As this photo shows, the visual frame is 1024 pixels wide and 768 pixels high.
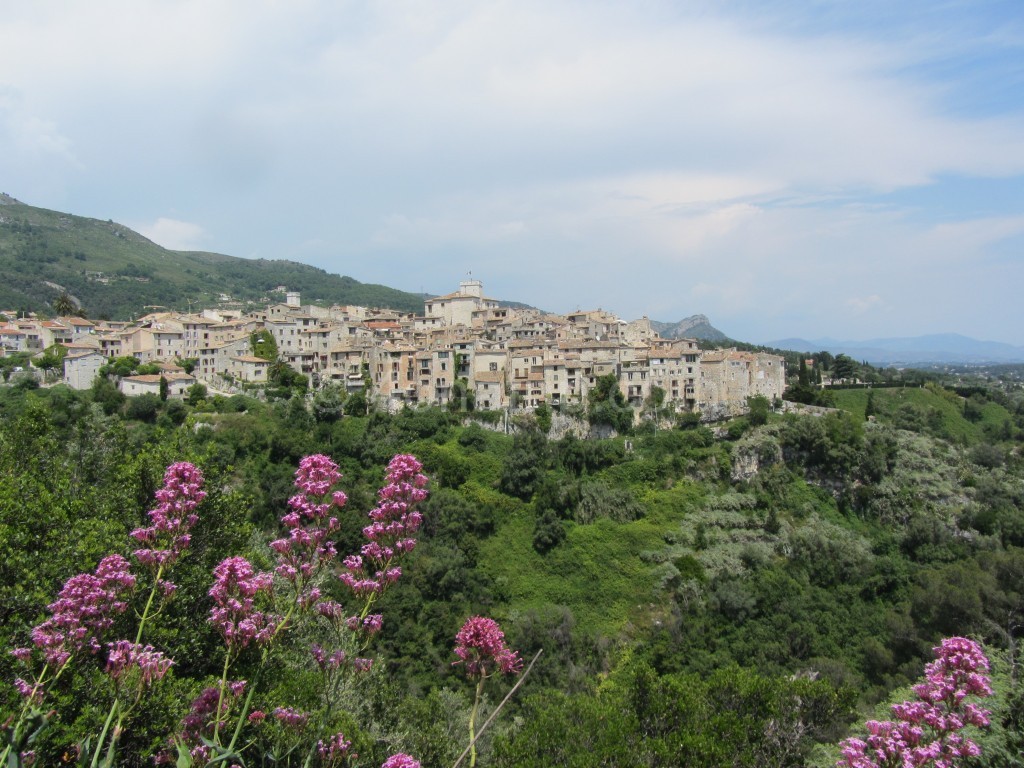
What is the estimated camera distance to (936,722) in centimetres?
539

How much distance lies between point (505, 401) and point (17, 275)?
10399 cm

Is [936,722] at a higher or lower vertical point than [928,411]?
higher

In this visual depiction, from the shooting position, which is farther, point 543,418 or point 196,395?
point 196,395

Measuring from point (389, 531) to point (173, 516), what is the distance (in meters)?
1.85

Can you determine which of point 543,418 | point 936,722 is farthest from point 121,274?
point 936,722

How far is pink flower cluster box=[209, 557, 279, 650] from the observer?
17.0 ft

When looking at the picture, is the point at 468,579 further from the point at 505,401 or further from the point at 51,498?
the point at 51,498

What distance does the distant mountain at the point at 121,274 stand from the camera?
109 metres

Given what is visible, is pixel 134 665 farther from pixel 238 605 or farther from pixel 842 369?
pixel 842 369

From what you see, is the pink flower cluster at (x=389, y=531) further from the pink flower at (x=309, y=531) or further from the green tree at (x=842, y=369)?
the green tree at (x=842, y=369)

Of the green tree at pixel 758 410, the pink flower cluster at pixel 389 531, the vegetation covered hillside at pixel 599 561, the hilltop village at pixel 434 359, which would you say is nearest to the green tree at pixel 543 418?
the vegetation covered hillside at pixel 599 561

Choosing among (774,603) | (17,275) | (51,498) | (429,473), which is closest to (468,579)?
(429,473)

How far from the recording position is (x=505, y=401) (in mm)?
46406

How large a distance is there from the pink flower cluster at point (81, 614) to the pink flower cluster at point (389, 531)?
1784 millimetres
